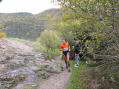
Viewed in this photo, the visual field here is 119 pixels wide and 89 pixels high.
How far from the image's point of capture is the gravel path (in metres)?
14.0

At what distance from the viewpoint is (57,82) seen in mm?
14680

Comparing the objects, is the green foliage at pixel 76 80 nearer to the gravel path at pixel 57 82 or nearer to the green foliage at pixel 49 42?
the gravel path at pixel 57 82

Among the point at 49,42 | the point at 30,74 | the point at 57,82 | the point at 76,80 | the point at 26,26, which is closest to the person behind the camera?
the point at 76,80

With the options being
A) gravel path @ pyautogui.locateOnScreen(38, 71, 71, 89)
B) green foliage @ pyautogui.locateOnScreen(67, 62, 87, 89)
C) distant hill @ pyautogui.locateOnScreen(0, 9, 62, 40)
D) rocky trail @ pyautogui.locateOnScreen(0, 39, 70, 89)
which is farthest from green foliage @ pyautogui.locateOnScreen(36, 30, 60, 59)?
distant hill @ pyautogui.locateOnScreen(0, 9, 62, 40)

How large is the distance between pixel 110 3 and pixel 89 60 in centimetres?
640

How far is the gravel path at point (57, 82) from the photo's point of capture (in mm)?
13964

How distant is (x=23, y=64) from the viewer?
18.5m

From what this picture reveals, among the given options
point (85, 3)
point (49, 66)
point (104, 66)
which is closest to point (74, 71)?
point (49, 66)

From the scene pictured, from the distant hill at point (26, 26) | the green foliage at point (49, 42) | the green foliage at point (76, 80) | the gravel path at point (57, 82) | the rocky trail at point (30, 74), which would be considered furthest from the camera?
the distant hill at point (26, 26)

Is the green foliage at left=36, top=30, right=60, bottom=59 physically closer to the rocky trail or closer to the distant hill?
the rocky trail

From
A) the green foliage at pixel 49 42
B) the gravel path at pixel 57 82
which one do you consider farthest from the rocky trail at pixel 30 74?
the green foliage at pixel 49 42

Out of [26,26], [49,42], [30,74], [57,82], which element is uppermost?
[26,26]

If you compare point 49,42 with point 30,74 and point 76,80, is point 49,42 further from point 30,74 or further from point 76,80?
point 76,80

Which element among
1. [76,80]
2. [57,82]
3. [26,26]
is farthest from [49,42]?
[26,26]
